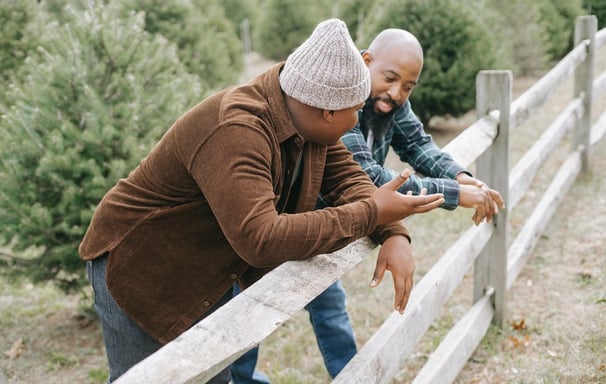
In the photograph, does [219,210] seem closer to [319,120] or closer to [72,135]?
[319,120]

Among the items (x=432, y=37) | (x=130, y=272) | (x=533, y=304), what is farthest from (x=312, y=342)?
(x=432, y=37)

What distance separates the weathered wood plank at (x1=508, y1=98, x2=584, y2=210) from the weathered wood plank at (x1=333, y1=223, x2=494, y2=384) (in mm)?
700

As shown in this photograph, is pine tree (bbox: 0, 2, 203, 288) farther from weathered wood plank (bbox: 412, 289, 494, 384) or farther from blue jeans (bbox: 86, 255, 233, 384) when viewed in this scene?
weathered wood plank (bbox: 412, 289, 494, 384)

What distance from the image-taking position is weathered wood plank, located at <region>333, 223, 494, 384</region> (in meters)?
2.34

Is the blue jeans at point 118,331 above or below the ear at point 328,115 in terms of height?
below

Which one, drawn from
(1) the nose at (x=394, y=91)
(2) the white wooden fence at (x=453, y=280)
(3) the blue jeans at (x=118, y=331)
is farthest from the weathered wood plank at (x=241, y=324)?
(1) the nose at (x=394, y=91)

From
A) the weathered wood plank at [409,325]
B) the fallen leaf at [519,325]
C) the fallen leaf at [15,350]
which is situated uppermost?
the weathered wood plank at [409,325]

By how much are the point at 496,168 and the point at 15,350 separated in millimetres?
3064

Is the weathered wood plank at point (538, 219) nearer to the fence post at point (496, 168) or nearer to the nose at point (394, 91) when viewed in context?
the fence post at point (496, 168)

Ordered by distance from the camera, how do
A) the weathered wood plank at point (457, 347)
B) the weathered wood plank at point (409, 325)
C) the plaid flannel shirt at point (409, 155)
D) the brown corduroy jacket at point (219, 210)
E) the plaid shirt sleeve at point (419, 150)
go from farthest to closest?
the weathered wood plank at point (457, 347) → the plaid shirt sleeve at point (419, 150) → the plaid flannel shirt at point (409, 155) → the weathered wood plank at point (409, 325) → the brown corduroy jacket at point (219, 210)

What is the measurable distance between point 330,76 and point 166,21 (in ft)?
24.4

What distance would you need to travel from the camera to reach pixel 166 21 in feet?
29.0

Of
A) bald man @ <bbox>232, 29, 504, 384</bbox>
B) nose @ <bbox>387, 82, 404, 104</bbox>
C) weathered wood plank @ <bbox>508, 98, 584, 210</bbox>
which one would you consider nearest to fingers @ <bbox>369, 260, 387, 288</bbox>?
bald man @ <bbox>232, 29, 504, 384</bbox>

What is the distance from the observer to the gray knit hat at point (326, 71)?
1867 mm
